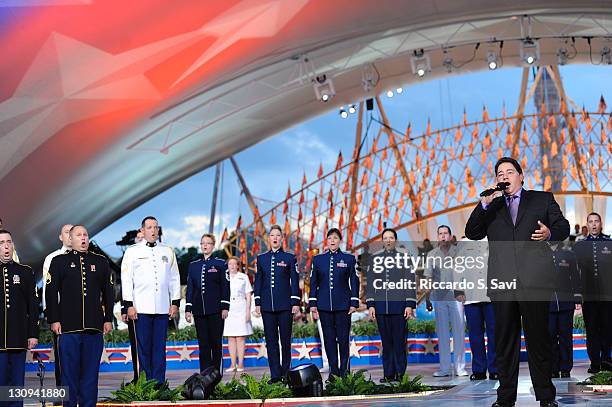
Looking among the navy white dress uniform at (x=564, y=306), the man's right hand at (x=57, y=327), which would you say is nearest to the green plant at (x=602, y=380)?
the navy white dress uniform at (x=564, y=306)

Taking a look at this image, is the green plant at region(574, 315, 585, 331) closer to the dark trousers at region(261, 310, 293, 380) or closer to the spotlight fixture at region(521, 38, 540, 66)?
the spotlight fixture at region(521, 38, 540, 66)

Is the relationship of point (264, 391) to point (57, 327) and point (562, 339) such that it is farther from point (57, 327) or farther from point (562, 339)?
point (562, 339)

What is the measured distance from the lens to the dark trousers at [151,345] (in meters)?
7.25

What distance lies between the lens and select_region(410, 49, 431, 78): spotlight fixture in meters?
13.6

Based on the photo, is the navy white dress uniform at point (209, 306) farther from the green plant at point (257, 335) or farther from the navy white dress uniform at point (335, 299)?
the green plant at point (257, 335)

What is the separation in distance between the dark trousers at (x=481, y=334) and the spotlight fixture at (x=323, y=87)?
6.10 m

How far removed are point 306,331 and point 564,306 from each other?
4.50 metres

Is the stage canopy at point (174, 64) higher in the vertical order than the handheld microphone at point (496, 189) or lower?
higher

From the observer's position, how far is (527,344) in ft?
14.4

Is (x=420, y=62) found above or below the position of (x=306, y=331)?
above

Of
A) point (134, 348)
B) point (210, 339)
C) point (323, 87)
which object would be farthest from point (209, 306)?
point (323, 87)

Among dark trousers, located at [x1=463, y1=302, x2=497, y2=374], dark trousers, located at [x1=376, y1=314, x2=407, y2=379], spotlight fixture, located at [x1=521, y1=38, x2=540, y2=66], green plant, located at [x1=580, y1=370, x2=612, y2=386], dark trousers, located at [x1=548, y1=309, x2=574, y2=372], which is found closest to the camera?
green plant, located at [x1=580, y1=370, x2=612, y2=386]

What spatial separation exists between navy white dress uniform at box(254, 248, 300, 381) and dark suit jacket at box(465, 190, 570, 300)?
158 inches

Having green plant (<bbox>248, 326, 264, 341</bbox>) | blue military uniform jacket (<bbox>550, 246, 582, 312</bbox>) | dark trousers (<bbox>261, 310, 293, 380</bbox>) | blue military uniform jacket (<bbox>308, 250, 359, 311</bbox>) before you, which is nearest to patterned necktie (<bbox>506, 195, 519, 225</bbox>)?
blue military uniform jacket (<bbox>550, 246, 582, 312</bbox>)
